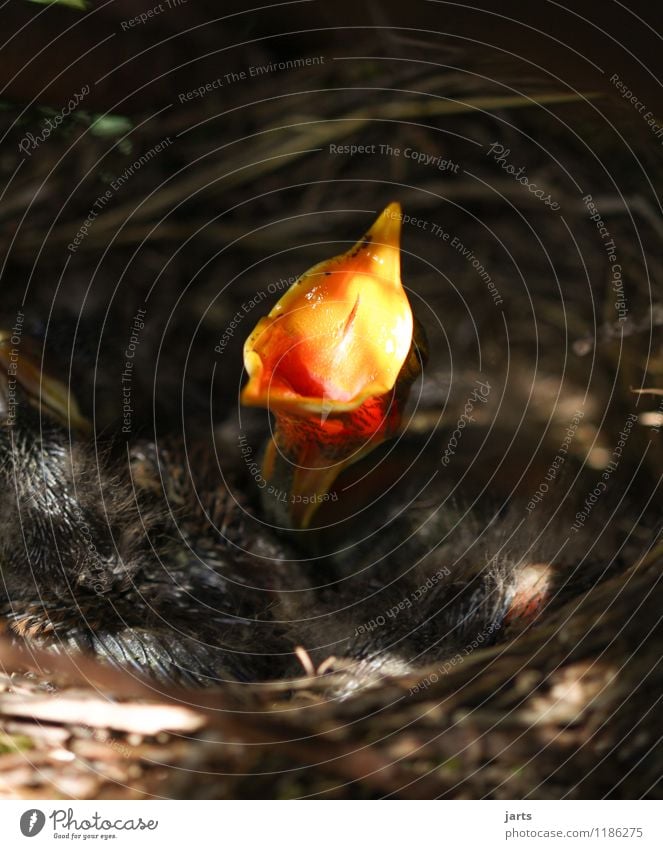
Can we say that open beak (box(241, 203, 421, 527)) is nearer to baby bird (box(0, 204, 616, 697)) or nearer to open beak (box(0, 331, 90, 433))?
baby bird (box(0, 204, 616, 697))

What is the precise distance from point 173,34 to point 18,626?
465 millimetres

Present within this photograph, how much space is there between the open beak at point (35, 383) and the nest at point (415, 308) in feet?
0.05

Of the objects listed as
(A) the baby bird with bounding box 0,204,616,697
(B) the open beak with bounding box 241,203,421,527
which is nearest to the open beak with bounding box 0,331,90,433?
(A) the baby bird with bounding box 0,204,616,697

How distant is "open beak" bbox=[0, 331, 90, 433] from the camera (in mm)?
556

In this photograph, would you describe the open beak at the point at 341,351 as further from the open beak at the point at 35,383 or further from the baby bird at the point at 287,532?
the open beak at the point at 35,383

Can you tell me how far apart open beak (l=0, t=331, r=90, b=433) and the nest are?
0.02m

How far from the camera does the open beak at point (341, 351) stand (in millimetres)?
530

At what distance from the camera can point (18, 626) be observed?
0.49 metres

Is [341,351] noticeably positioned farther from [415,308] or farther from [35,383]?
[35,383]

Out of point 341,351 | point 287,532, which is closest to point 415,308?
point 341,351

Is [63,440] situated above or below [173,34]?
below

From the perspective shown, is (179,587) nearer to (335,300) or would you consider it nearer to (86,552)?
(86,552)

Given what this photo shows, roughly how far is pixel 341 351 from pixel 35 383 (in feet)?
0.78

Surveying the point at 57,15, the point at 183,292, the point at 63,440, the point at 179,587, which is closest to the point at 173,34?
the point at 57,15
